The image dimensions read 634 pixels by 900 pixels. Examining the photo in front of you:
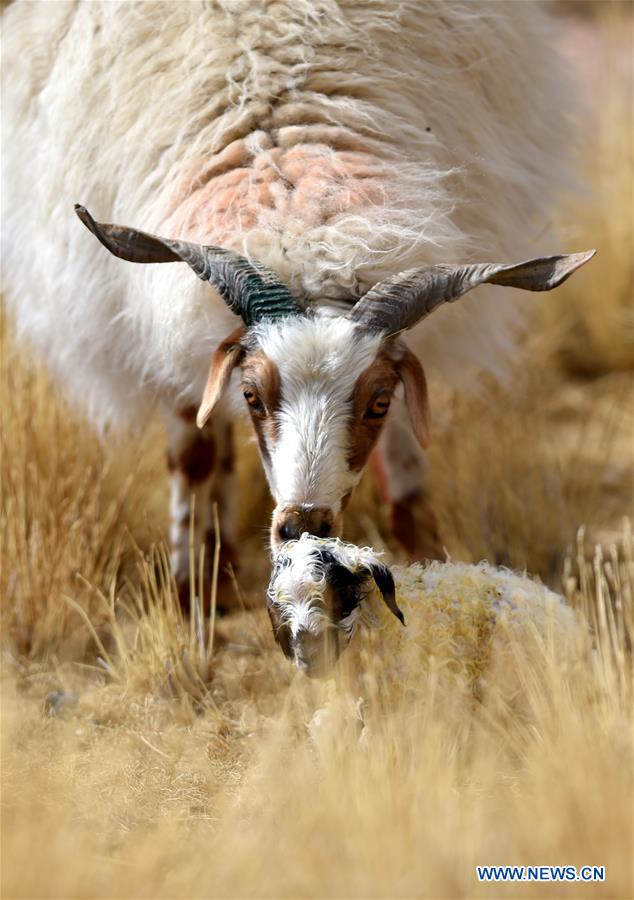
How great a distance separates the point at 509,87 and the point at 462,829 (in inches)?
93.9

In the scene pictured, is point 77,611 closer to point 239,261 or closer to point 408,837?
point 239,261

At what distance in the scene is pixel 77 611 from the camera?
3871 mm

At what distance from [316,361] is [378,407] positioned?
0.22m

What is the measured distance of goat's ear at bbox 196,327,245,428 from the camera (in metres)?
2.89

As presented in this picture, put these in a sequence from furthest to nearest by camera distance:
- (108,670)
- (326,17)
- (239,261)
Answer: (108,670) → (326,17) → (239,261)

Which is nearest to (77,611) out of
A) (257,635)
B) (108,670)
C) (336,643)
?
(108,670)

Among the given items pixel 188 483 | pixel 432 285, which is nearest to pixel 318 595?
pixel 432 285

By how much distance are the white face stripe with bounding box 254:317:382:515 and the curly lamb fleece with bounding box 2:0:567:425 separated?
18cm

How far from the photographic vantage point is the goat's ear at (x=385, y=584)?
262 centimetres

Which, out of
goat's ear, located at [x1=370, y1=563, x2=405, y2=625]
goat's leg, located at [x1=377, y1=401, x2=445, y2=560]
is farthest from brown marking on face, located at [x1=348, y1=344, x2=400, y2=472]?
goat's leg, located at [x1=377, y1=401, x2=445, y2=560]

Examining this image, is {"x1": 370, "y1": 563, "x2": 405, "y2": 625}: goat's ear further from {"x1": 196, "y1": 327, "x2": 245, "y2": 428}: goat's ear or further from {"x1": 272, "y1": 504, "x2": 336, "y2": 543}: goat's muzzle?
{"x1": 196, "y1": 327, "x2": 245, "y2": 428}: goat's ear

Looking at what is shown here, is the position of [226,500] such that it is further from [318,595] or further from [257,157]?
[318,595]

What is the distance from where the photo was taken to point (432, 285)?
2816mm

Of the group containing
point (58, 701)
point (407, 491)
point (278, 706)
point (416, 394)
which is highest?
point (416, 394)
